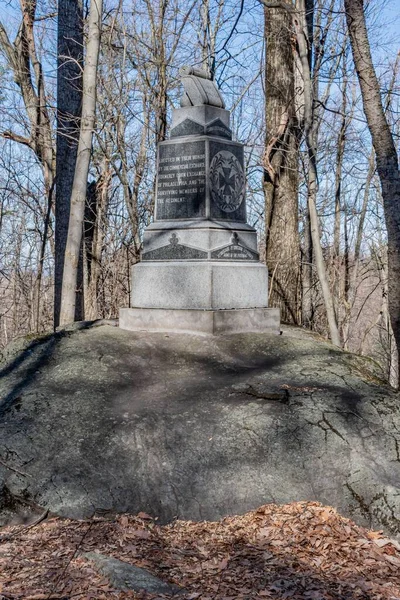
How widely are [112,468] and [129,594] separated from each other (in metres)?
1.46

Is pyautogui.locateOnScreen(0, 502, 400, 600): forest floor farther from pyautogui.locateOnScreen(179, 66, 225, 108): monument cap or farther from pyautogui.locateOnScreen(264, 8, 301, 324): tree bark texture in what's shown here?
pyautogui.locateOnScreen(264, 8, 301, 324): tree bark texture

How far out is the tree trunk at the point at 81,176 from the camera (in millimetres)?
9328

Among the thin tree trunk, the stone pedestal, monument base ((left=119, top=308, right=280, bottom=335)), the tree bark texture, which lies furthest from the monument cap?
monument base ((left=119, top=308, right=280, bottom=335))

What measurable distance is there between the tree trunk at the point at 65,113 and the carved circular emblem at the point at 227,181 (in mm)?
4513

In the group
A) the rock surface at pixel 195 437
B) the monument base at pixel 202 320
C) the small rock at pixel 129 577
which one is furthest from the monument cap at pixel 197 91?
the small rock at pixel 129 577

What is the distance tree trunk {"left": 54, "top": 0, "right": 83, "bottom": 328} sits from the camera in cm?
1091

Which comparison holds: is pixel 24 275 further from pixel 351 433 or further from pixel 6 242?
pixel 351 433

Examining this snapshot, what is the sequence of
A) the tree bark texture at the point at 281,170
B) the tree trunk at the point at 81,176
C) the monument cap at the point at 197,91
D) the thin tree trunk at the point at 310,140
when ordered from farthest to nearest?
the tree bark texture at the point at 281,170
the tree trunk at the point at 81,176
the thin tree trunk at the point at 310,140
the monument cap at the point at 197,91

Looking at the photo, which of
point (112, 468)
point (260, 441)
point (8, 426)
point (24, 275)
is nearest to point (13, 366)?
point (8, 426)

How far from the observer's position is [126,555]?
3.41 metres

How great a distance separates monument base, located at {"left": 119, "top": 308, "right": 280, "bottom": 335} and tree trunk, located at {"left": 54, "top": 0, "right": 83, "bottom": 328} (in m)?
4.22

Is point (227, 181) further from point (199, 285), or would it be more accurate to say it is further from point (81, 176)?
point (81, 176)

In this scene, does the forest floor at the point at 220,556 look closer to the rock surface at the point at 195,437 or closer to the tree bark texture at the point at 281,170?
the rock surface at the point at 195,437

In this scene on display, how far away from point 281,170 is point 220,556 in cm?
727
